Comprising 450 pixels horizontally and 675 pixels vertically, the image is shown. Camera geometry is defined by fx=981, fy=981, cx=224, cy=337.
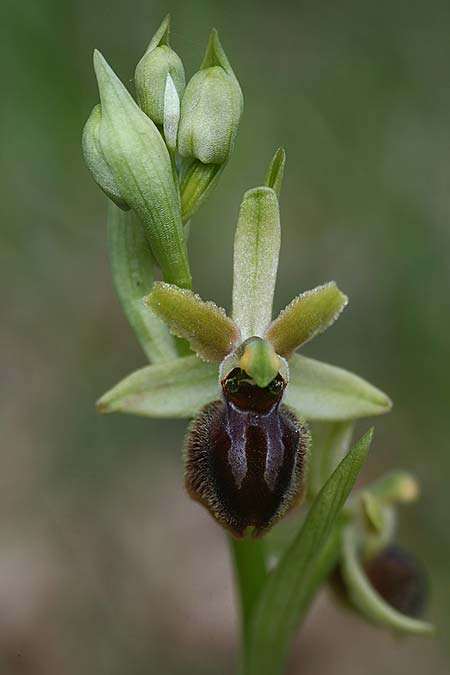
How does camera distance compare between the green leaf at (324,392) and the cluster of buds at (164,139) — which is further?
the green leaf at (324,392)

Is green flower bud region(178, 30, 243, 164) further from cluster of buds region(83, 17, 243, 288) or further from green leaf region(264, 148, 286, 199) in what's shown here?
green leaf region(264, 148, 286, 199)

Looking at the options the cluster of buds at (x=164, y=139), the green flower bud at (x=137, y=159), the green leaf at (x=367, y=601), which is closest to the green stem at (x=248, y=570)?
the green leaf at (x=367, y=601)

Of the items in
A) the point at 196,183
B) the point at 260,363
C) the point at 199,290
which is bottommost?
the point at 260,363

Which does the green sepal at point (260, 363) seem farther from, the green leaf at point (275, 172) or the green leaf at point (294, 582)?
the green leaf at point (275, 172)

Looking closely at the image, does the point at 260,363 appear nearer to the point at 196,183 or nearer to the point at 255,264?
the point at 255,264

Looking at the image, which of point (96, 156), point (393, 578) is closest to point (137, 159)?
point (96, 156)

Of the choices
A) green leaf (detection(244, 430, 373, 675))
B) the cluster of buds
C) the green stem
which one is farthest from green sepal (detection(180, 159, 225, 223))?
the green stem
